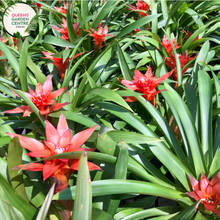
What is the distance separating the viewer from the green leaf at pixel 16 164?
54 cm

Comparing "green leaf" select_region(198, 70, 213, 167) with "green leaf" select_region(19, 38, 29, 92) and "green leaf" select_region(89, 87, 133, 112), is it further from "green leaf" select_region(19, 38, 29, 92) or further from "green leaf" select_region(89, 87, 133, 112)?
"green leaf" select_region(19, 38, 29, 92)

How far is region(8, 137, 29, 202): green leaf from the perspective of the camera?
0.54m

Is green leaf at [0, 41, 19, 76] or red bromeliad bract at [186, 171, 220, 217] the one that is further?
green leaf at [0, 41, 19, 76]

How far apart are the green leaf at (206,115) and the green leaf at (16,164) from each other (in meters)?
0.63

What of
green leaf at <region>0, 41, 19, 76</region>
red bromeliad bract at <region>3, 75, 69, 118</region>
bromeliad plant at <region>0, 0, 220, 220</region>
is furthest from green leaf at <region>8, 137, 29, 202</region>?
green leaf at <region>0, 41, 19, 76</region>

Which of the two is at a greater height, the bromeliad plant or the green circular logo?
the green circular logo

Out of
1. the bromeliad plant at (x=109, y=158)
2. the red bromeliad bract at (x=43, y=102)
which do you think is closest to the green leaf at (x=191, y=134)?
the bromeliad plant at (x=109, y=158)

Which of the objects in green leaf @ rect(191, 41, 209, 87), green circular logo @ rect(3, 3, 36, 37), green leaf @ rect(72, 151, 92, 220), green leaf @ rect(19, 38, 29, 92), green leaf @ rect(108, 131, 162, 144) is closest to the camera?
green leaf @ rect(72, 151, 92, 220)

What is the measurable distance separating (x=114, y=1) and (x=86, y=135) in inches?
47.5

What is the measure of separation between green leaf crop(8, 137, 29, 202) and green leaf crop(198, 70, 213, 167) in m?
0.63

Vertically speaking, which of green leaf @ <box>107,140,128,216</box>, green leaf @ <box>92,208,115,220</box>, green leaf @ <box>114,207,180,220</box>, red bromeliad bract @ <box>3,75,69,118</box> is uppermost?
red bromeliad bract @ <box>3,75,69,118</box>

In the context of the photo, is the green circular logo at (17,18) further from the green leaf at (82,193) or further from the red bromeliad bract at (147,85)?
the green leaf at (82,193)

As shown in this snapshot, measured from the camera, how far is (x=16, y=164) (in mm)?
572

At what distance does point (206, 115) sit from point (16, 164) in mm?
714
